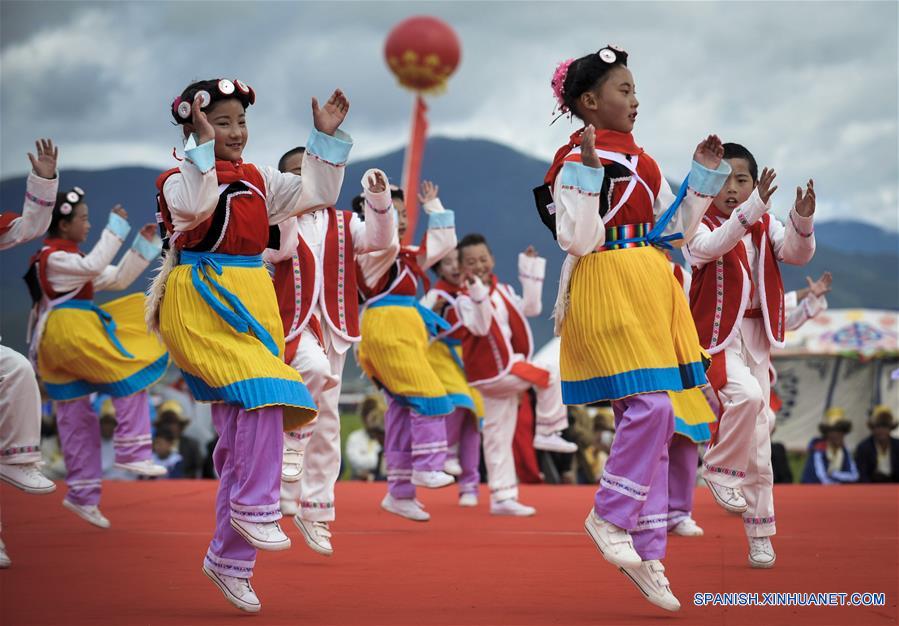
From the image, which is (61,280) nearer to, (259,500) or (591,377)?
(259,500)

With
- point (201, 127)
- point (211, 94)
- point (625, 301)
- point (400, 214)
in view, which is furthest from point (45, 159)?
point (625, 301)

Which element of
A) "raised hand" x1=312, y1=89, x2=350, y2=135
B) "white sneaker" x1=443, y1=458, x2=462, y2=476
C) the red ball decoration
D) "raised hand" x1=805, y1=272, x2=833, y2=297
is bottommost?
"white sneaker" x1=443, y1=458, x2=462, y2=476

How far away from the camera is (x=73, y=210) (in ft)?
22.0

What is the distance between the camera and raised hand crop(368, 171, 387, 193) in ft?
16.2

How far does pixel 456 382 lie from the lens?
7.51 meters

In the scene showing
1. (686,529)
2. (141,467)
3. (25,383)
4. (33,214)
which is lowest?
(141,467)

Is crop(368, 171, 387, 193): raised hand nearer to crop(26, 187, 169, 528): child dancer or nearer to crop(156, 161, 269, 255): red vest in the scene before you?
crop(156, 161, 269, 255): red vest

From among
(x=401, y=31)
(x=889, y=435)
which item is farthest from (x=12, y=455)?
(x=401, y=31)

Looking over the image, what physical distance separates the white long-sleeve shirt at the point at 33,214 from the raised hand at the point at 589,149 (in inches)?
99.4

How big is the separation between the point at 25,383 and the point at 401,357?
2.20 metres

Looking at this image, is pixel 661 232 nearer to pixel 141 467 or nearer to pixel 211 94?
pixel 211 94

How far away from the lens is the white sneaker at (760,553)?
4539 millimetres

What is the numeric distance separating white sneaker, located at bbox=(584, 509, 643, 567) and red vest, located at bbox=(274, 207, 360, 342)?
2.21 meters

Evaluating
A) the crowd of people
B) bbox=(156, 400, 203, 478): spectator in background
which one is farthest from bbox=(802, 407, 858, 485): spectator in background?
bbox=(156, 400, 203, 478): spectator in background
